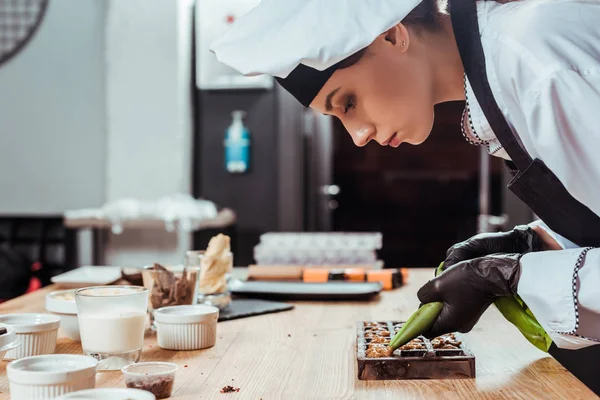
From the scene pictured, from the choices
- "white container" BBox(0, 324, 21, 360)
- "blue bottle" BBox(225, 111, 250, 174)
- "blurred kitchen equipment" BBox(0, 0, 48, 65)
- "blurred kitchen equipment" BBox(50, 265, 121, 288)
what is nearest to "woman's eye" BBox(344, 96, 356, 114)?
"white container" BBox(0, 324, 21, 360)

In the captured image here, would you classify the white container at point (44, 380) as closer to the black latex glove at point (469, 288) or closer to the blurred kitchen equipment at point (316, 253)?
the black latex glove at point (469, 288)

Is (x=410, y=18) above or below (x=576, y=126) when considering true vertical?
above

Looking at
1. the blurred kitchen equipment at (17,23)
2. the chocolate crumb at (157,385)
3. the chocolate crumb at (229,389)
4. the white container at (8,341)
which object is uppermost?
the blurred kitchen equipment at (17,23)

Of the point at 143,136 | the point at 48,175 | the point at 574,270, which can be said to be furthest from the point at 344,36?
the point at 48,175

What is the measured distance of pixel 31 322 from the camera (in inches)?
47.6

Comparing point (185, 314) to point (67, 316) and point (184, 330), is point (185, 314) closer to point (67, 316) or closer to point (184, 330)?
point (184, 330)

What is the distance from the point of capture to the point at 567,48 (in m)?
0.94

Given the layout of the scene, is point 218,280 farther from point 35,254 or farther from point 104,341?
point 35,254

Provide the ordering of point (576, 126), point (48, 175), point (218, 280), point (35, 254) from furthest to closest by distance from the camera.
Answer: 1. point (48, 175)
2. point (35, 254)
3. point (218, 280)
4. point (576, 126)

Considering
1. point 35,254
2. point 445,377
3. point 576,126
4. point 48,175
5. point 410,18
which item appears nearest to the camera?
point 576,126

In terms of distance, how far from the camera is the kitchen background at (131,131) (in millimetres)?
4293

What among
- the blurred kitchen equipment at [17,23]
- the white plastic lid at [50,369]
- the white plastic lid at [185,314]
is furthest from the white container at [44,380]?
the blurred kitchen equipment at [17,23]

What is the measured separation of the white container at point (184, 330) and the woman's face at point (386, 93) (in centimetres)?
42

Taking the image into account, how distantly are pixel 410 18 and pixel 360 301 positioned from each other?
2.69 feet
